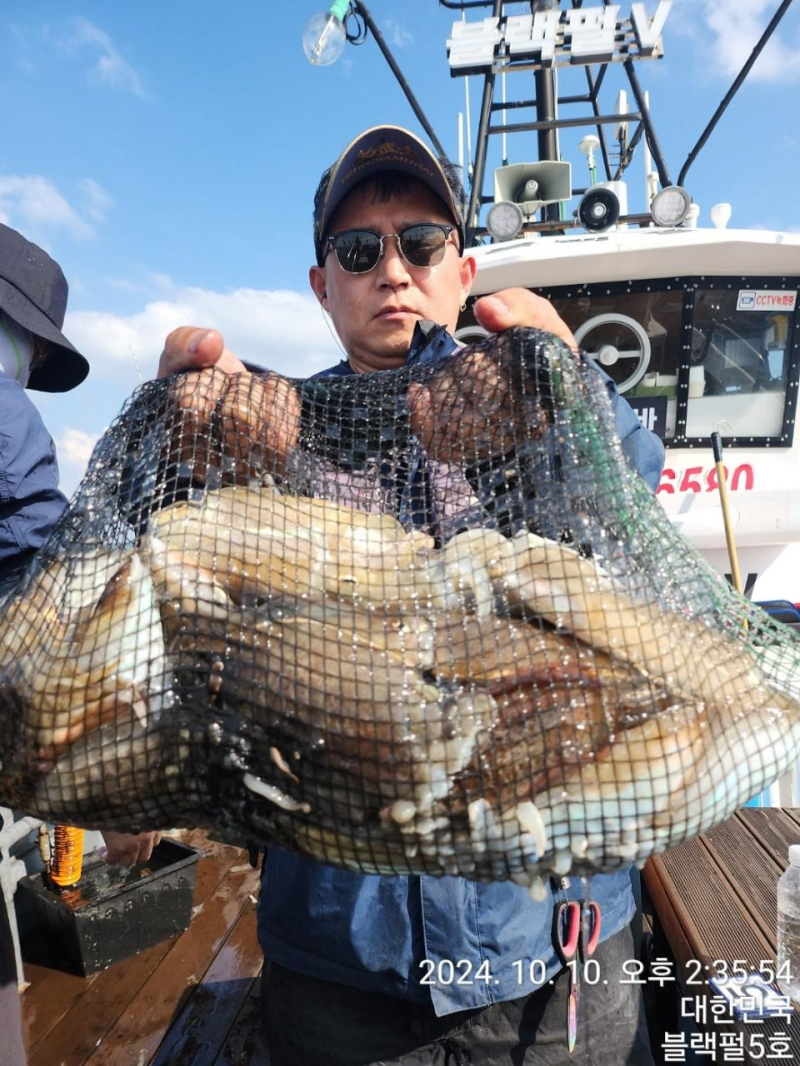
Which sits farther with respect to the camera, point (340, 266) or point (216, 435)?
point (340, 266)

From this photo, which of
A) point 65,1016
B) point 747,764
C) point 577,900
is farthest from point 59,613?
point 65,1016

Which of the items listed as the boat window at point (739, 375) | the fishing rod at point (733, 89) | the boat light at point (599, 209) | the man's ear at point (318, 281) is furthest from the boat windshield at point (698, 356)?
the man's ear at point (318, 281)

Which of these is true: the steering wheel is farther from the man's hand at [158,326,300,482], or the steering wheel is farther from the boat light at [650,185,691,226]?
the man's hand at [158,326,300,482]

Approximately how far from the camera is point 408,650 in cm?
114

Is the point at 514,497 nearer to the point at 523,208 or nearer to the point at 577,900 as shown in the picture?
the point at 577,900

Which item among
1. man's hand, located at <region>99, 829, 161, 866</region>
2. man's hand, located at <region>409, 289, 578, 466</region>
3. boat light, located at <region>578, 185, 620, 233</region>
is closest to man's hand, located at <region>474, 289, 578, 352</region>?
man's hand, located at <region>409, 289, 578, 466</region>

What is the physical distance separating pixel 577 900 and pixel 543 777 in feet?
4.36

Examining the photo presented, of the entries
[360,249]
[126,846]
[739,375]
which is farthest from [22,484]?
[739,375]

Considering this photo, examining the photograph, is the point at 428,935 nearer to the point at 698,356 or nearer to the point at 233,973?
the point at 233,973

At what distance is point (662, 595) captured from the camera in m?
1.26

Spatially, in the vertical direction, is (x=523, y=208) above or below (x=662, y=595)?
above

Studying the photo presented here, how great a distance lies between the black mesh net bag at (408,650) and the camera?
109 cm

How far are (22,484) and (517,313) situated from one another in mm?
1269

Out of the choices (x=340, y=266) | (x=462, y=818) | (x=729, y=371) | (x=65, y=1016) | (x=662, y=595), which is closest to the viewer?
(x=462, y=818)
